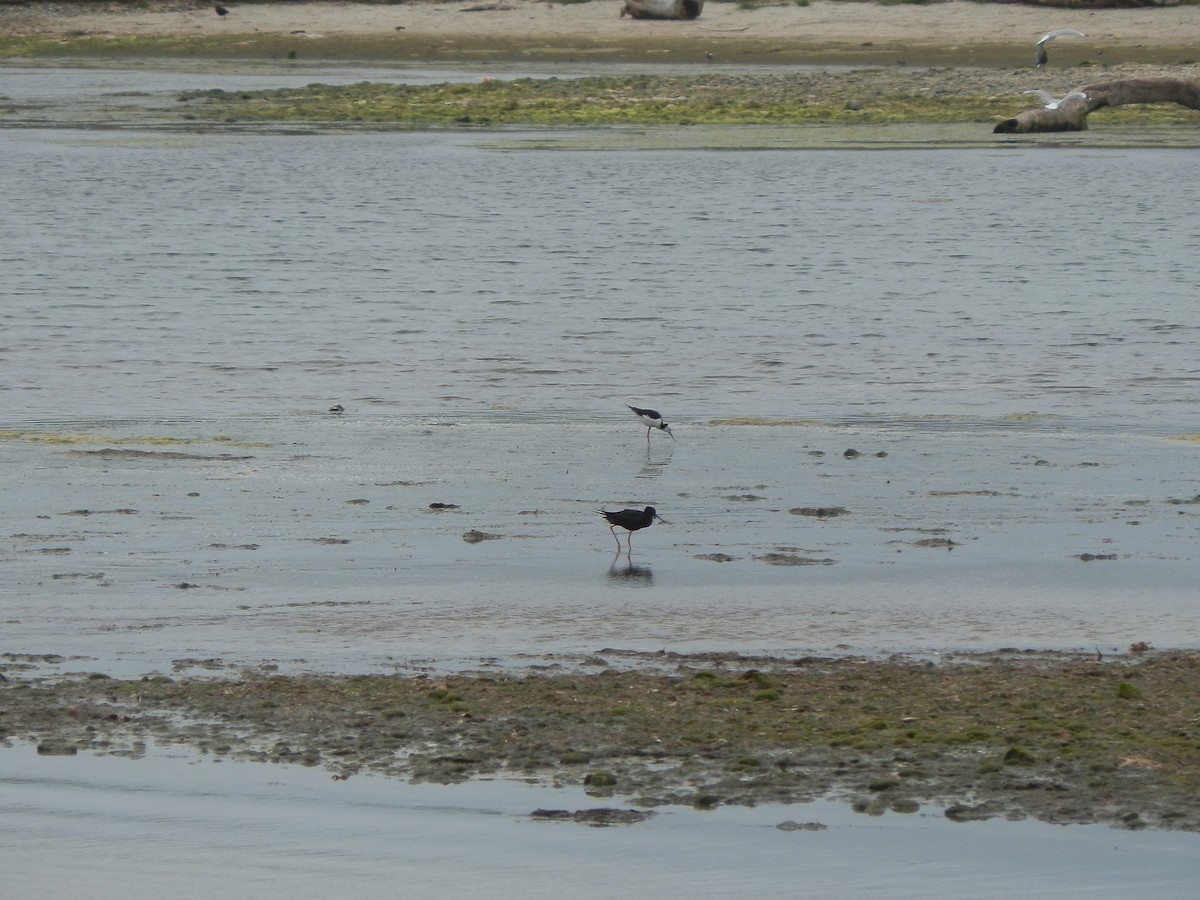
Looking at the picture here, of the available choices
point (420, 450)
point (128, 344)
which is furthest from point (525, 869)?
point (128, 344)

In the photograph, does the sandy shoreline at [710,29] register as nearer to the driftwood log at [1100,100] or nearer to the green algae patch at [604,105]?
the green algae patch at [604,105]

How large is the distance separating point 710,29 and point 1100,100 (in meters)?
14.3

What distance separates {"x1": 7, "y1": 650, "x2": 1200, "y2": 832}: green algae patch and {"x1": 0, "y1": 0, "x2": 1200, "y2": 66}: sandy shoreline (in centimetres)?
3831

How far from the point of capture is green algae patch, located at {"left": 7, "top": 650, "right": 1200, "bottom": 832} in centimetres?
621

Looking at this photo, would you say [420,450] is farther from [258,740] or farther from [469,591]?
[258,740]

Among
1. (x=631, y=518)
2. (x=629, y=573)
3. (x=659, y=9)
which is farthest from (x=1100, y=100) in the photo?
(x=629, y=573)

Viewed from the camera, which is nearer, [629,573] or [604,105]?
[629,573]

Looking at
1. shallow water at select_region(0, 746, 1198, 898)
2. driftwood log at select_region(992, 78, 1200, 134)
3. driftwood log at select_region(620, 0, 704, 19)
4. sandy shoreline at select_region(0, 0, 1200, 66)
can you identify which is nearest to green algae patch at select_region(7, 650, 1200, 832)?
shallow water at select_region(0, 746, 1198, 898)

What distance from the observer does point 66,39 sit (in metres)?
54.6

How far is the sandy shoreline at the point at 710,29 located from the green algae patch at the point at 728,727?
3831 centimetres

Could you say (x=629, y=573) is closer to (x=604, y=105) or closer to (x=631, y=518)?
(x=631, y=518)

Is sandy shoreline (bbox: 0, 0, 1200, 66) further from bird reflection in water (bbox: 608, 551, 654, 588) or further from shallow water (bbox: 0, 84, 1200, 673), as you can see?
bird reflection in water (bbox: 608, 551, 654, 588)

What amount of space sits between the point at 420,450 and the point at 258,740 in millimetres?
5822

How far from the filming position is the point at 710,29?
4916cm
